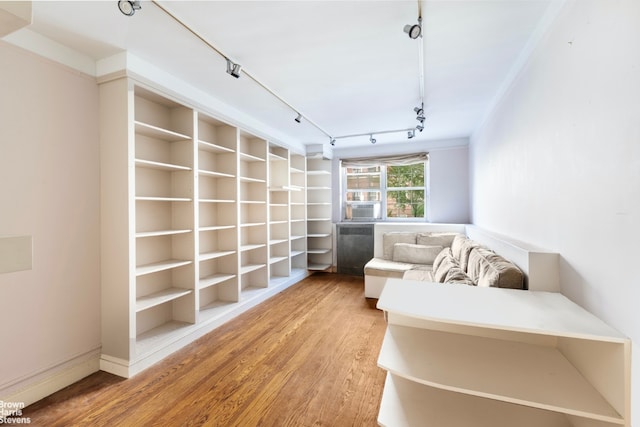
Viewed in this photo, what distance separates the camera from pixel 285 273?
178 inches

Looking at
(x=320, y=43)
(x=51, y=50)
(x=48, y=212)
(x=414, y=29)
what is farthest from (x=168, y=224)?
(x=414, y=29)

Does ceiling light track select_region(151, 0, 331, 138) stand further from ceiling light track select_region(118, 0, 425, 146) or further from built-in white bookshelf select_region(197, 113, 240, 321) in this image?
built-in white bookshelf select_region(197, 113, 240, 321)

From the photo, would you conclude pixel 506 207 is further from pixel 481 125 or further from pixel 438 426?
pixel 438 426

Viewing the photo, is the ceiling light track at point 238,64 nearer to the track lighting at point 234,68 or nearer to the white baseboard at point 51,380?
the track lighting at point 234,68

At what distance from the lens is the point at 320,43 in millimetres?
1968

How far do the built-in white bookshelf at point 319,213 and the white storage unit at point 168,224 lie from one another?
1256 mm

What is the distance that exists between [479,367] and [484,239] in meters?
1.97

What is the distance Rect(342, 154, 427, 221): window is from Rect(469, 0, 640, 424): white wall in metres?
3.00

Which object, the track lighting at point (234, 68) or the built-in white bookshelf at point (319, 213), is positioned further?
the built-in white bookshelf at point (319, 213)

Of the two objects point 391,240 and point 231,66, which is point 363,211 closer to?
point 391,240

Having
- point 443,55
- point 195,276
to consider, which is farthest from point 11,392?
point 443,55

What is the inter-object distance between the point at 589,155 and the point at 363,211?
415 centimetres

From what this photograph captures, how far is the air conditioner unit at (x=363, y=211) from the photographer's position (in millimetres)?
5324

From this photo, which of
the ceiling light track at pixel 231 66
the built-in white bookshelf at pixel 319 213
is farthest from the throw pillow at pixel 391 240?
the ceiling light track at pixel 231 66
